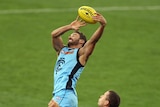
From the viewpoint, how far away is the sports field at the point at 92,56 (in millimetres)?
16094

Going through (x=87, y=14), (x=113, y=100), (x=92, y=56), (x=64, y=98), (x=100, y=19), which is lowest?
(x=113, y=100)

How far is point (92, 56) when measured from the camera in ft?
62.9

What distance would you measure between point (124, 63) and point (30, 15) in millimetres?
4967

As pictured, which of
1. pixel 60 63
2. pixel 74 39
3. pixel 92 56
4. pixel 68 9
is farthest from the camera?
pixel 68 9

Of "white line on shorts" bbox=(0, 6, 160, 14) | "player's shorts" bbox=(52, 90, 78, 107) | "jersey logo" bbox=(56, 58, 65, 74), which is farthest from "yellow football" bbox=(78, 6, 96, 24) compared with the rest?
"white line on shorts" bbox=(0, 6, 160, 14)

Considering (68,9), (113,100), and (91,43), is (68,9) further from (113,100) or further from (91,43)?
(113,100)

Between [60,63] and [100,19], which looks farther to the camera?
[60,63]

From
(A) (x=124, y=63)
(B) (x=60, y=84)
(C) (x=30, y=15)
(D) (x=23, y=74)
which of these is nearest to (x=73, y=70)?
(B) (x=60, y=84)

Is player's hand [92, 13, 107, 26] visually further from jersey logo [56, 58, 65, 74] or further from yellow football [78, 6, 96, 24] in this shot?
jersey logo [56, 58, 65, 74]

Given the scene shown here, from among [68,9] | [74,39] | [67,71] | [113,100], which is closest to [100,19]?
[74,39]

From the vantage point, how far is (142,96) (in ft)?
52.9

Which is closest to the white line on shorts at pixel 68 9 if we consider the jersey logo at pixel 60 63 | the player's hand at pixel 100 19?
the jersey logo at pixel 60 63

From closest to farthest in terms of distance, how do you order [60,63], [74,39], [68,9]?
[60,63]
[74,39]
[68,9]

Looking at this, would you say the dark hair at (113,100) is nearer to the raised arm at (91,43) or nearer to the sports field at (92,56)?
the raised arm at (91,43)
